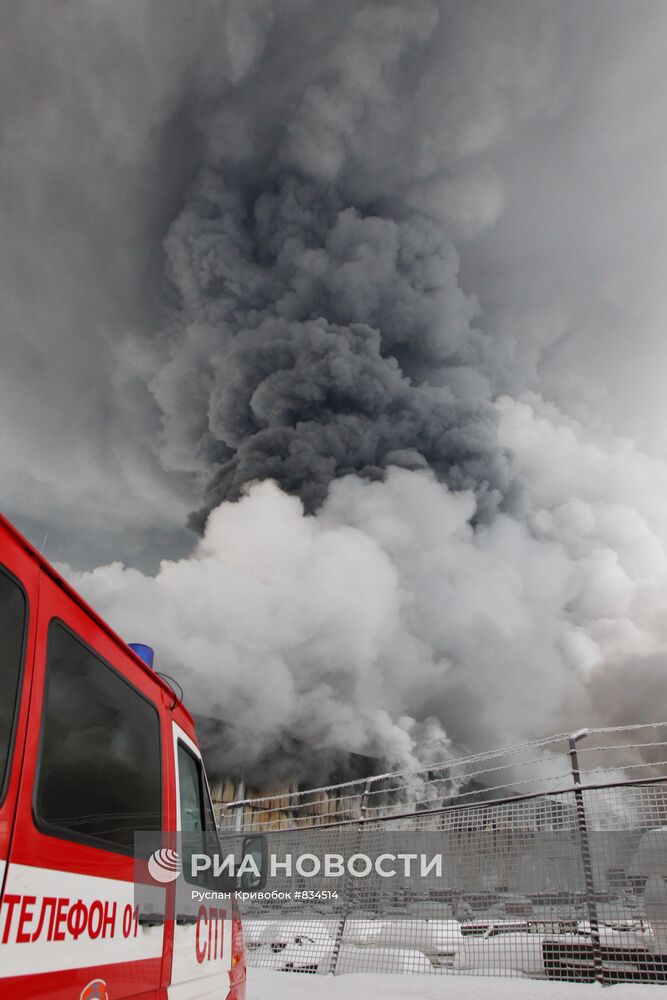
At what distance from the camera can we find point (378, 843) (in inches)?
247

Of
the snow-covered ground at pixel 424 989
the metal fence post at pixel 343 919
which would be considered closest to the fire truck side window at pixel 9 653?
the snow-covered ground at pixel 424 989

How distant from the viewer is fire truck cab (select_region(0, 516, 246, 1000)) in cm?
135

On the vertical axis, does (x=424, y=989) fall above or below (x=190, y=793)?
below

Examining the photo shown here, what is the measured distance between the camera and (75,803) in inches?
63.5

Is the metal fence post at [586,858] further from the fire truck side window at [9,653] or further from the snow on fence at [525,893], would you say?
the fire truck side window at [9,653]

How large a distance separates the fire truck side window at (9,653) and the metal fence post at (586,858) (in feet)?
15.4

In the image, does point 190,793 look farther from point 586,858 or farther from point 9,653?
point 586,858

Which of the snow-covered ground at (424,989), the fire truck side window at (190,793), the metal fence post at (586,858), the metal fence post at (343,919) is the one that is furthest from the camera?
the metal fence post at (343,919)

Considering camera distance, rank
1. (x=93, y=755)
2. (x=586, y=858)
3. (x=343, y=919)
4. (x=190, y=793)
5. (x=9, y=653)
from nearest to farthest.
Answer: (x=9, y=653), (x=93, y=755), (x=190, y=793), (x=586, y=858), (x=343, y=919)

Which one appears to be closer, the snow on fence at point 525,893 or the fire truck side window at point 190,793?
the fire truck side window at point 190,793

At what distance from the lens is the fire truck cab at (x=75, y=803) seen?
53.1 inches

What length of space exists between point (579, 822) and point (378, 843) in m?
2.30

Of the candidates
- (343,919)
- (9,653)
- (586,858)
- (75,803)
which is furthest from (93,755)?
(343,919)

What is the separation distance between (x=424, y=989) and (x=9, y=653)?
4915 mm
